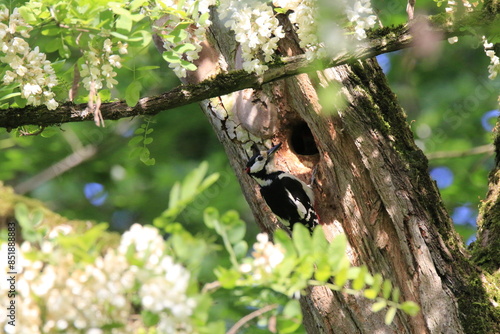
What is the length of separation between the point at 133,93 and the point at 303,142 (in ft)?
4.39

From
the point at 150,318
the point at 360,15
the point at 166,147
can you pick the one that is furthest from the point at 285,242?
the point at 166,147

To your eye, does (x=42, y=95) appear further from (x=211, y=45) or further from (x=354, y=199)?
(x=354, y=199)

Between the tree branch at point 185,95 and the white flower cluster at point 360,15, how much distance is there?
37 centimetres

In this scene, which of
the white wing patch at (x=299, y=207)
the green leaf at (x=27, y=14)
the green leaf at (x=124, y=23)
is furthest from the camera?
the white wing patch at (x=299, y=207)

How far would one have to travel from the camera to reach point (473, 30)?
9.73 feet

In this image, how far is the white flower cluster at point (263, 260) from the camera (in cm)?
177

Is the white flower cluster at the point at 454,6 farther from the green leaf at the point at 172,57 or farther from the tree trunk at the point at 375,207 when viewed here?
the green leaf at the point at 172,57

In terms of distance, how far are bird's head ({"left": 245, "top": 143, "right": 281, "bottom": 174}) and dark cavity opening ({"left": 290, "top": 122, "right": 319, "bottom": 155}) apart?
5.1 inches

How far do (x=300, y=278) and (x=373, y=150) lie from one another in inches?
63.5

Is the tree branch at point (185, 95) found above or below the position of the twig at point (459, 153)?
below

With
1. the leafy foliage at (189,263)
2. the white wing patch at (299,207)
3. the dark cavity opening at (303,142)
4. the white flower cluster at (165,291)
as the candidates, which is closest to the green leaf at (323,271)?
the leafy foliage at (189,263)

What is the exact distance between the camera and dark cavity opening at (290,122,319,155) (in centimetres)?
387

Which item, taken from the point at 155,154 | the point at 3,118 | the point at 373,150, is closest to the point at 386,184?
the point at 373,150

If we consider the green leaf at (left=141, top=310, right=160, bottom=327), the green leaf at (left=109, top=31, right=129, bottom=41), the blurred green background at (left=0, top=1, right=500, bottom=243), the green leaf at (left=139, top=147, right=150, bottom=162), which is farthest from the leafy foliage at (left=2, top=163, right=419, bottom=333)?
the blurred green background at (left=0, top=1, right=500, bottom=243)
